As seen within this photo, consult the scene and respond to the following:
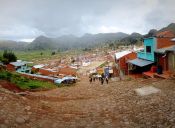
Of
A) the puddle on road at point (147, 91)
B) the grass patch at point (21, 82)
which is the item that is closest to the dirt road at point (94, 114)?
the puddle on road at point (147, 91)

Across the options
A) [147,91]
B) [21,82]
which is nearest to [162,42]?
[147,91]

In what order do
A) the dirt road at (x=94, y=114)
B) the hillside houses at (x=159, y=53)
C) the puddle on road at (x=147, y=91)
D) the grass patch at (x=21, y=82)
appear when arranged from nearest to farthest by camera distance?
the dirt road at (x=94, y=114) → the puddle on road at (x=147, y=91) → the hillside houses at (x=159, y=53) → the grass patch at (x=21, y=82)

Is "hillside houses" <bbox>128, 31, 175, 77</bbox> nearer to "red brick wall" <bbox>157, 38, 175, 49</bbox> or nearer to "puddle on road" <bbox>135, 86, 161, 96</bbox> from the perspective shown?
"red brick wall" <bbox>157, 38, 175, 49</bbox>

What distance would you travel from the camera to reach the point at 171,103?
13.0 meters

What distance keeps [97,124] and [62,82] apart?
25849 mm

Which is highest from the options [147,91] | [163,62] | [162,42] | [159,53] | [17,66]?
[162,42]

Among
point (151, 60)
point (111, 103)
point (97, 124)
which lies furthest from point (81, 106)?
point (151, 60)

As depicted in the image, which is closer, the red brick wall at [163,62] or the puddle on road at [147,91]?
the puddle on road at [147,91]

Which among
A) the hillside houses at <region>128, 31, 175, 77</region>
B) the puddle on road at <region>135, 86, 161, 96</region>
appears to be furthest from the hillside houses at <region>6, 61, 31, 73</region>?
the puddle on road at <region>135, 86, 161, 96</region>

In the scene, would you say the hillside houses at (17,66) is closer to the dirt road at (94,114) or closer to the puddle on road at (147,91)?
the puddle on road at (147,91)

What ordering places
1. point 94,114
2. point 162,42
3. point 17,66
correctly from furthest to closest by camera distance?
1. point 17,66
2. point 162,42
3. point 94,114

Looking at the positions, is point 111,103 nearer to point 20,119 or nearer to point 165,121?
point 165,121

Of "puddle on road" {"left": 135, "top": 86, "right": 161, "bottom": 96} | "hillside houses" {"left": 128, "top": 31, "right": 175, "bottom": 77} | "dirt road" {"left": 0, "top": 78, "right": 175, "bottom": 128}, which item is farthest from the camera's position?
"hillside houses" {"left": 128, "top": 31, "right": 175, "bottom": 77}

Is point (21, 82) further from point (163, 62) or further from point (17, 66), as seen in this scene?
A: point (17, 66)
